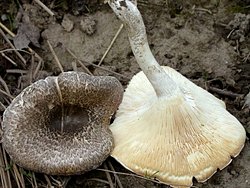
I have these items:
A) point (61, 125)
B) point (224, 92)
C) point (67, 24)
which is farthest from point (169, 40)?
point (61, 125)

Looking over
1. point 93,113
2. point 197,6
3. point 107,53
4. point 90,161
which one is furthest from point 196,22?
point 90,161

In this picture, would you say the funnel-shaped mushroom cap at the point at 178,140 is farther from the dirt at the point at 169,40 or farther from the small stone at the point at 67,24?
the small stone at the point at 67,24

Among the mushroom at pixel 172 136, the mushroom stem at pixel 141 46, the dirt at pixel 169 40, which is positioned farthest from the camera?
the dirt at pixel 169 40

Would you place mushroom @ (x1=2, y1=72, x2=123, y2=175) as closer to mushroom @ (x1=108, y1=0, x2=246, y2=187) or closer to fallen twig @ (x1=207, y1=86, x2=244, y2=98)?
mushroom @ (x1=108, y1=0, x2=246, y2=187)

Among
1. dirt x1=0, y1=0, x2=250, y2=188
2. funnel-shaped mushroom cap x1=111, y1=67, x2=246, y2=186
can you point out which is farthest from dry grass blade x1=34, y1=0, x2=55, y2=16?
funnel-shaped mushroom cap x1=111, y1=67, x2=246, y2=186

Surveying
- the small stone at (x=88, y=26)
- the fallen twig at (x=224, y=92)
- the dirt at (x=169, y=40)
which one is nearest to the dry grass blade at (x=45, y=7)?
the dirt at (x=169, y=40)

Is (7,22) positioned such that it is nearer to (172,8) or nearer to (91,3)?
(91,3)
